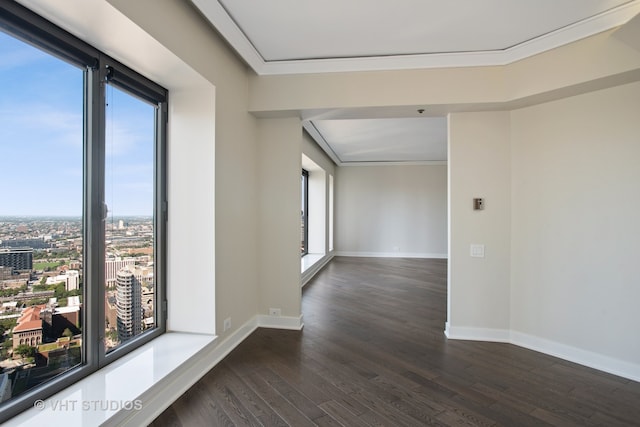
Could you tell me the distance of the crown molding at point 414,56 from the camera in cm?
247

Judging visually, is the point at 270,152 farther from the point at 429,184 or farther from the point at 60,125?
the point at 429,184

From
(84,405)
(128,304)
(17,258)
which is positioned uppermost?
(17,258)

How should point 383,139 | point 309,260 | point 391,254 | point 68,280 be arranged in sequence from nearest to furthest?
1. point 68,280
2. point 383,139
3. point 309,260
4. point 391,254

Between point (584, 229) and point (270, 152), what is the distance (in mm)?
3269

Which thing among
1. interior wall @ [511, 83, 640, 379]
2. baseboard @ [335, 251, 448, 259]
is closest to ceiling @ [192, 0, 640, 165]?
interior wall @ [511, 83, 640, 379]

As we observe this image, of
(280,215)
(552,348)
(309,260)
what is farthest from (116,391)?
(309,260)

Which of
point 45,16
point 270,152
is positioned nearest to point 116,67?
point 45,16

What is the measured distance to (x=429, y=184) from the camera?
30.9ft

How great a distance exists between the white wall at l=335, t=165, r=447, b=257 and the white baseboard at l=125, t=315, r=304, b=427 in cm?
636

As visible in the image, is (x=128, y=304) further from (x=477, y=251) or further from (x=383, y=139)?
(x=383, y=139)

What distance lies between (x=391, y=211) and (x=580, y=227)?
260 inches

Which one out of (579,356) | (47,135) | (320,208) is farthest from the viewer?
(320,208)

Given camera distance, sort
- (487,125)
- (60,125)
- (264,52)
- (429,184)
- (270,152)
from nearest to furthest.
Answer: (60,125), (264,52), (487,125), (270,152), (429,184)

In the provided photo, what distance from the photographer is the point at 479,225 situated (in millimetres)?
3449
